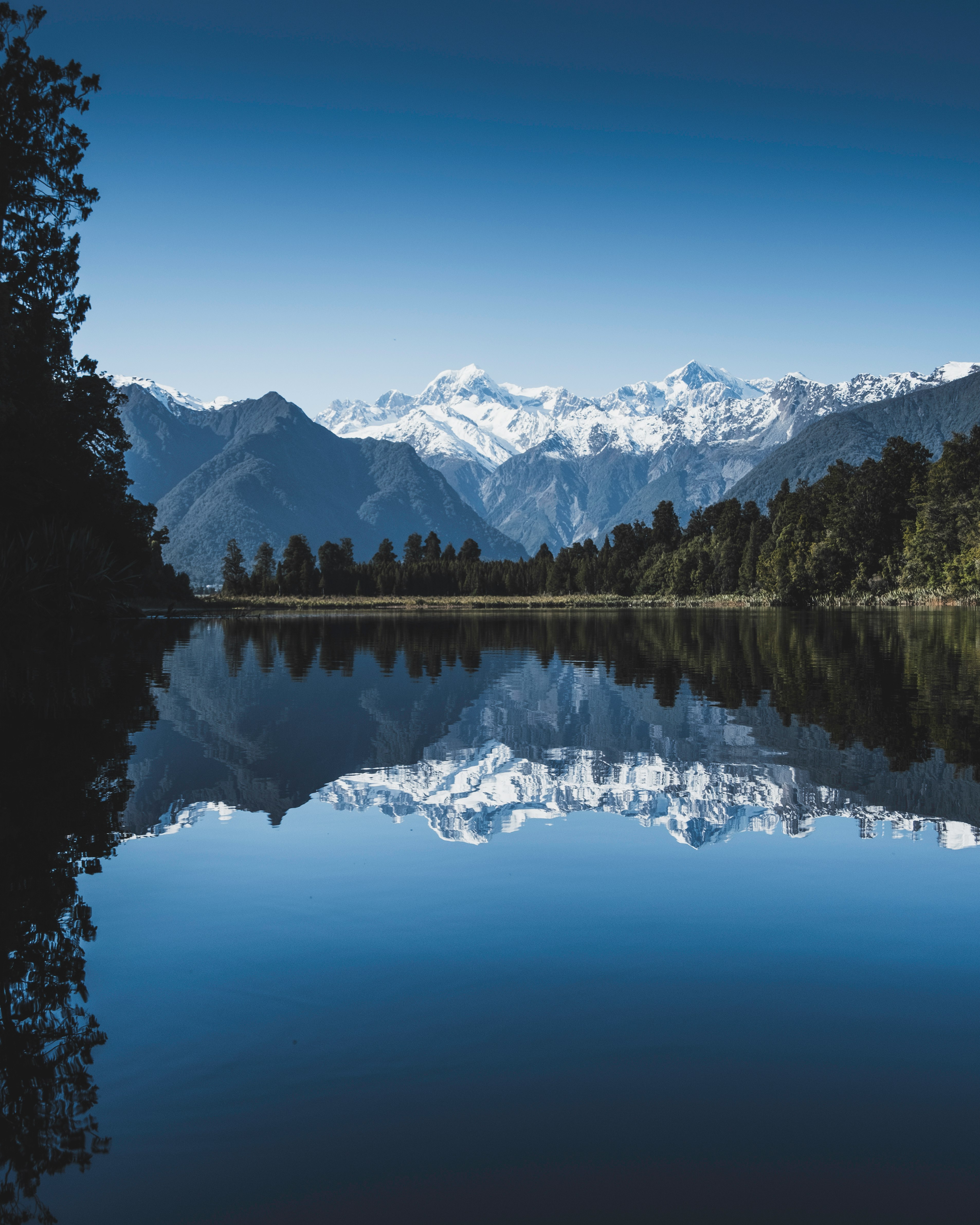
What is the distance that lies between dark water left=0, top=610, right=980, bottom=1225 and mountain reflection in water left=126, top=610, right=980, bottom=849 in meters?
0.18

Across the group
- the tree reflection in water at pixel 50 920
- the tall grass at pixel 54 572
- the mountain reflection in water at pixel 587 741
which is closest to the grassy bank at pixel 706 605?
the tall grass at pixel 54 572

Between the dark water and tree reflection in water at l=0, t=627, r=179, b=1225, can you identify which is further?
tree reflection in water at l=0, t=627, r=179, b=1225

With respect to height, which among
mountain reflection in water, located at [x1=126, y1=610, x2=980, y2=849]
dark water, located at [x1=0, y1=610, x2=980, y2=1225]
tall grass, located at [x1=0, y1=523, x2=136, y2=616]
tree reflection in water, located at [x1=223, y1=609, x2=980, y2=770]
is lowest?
dark water, located at [x1=0, y1=610, x2=980, y2=1225]

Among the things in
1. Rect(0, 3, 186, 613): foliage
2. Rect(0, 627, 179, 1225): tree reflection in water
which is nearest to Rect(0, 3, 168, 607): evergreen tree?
Rect(0, 3, 186, 613): foliage

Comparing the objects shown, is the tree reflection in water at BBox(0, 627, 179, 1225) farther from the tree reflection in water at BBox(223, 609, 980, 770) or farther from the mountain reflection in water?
the tree reflection in water at BBox(223, 609, 980, 770)

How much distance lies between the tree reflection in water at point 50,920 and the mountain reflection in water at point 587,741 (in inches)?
41.8

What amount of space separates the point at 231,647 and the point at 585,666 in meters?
26.8

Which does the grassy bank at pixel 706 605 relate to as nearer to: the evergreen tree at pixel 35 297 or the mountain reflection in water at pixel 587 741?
the evergreen tree at pixel 35 297

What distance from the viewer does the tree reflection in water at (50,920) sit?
21.0ft

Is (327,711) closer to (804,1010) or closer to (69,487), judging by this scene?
(804,1010)

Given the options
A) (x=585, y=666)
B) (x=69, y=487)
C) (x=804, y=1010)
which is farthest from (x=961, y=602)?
(x=804, y=1010)

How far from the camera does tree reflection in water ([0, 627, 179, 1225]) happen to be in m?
6.39

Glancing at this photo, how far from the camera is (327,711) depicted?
29719 millimetres

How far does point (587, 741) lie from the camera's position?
2356cm
